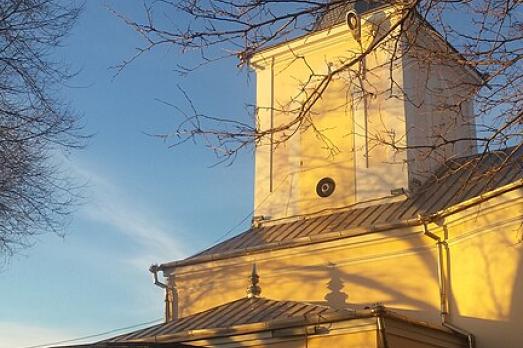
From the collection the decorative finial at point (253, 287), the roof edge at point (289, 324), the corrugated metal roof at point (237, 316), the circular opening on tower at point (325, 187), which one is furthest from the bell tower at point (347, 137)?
the roof edge at point (289, 324)

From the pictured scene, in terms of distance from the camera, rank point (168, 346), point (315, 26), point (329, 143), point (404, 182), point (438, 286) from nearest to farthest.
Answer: point (315, 26) → point (168, 346) → point (438, 286) → point (404, 182) → point (329, 143)

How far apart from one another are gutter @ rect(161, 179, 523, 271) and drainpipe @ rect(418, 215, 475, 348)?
20cm

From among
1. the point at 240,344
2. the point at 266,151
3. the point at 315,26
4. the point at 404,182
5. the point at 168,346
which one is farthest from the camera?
the point at 266,151

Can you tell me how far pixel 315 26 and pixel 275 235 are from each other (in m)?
7.95

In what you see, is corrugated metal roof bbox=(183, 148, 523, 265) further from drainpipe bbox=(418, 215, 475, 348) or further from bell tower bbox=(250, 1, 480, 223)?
drainpipe bbox=(418, 215, 475, 348)

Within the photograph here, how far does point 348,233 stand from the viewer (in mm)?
13070

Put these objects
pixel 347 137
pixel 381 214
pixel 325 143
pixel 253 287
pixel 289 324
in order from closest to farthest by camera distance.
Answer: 1. pixel 289 324
2. pixel 253 287
3. pixel 381 214
4. pixel 325 143
5. pixel 347 137

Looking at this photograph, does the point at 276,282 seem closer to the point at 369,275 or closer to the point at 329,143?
the point at 369,275

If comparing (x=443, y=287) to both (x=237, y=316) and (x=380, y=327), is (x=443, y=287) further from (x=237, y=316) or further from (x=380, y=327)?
(x=237, y=316)

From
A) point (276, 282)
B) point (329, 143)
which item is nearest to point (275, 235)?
point (276, 282)

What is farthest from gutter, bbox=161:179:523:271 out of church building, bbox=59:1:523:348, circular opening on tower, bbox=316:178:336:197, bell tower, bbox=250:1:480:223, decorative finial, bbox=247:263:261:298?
circular opening on tower, bbox=316:178:336:197

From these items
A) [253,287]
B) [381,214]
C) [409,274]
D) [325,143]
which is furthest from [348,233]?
[325,143]

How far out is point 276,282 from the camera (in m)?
13.9

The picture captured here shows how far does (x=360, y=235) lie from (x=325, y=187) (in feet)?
7.78
